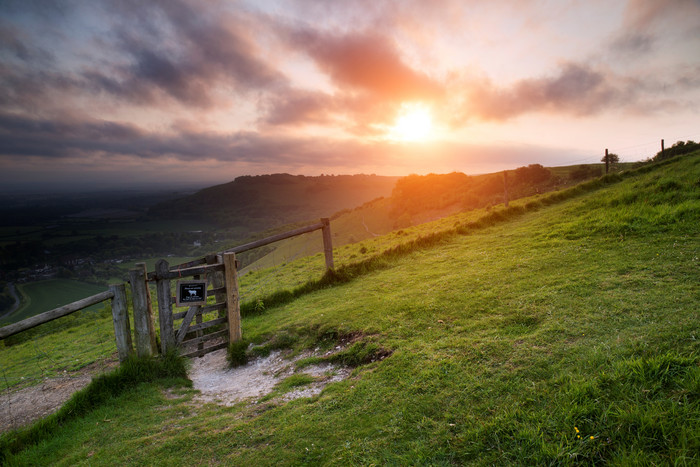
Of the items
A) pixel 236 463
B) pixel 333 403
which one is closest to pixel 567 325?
pixel 333 403

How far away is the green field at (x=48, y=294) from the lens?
7575 cm

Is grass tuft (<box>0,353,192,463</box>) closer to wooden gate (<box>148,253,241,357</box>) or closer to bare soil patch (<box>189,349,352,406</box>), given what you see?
wooden gate (<box>148,253,241,357</box>)

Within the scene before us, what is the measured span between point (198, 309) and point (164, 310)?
0.73 meters

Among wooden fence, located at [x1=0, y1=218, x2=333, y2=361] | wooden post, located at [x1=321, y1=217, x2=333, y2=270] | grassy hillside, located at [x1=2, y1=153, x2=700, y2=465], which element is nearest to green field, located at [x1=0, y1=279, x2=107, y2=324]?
wooden post, located at [x1=321, y1=217, x2=333, y2=270]

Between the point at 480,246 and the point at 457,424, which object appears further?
the point at 480,246

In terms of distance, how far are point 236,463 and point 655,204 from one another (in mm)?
13156

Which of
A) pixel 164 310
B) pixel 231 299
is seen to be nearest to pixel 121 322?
pixel 164 310

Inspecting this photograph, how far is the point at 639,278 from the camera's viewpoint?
602 cm

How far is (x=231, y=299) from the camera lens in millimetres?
8023

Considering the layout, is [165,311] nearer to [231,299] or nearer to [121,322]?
[121,322]

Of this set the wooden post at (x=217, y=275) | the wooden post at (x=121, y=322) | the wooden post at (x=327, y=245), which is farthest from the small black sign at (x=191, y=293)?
the wooden post at (x=327, y=245)

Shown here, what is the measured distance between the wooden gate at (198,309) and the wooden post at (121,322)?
25.6 inches

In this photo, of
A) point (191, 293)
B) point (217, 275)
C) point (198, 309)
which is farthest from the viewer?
point (217, 275)

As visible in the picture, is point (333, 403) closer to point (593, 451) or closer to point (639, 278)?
point (593, 451)
